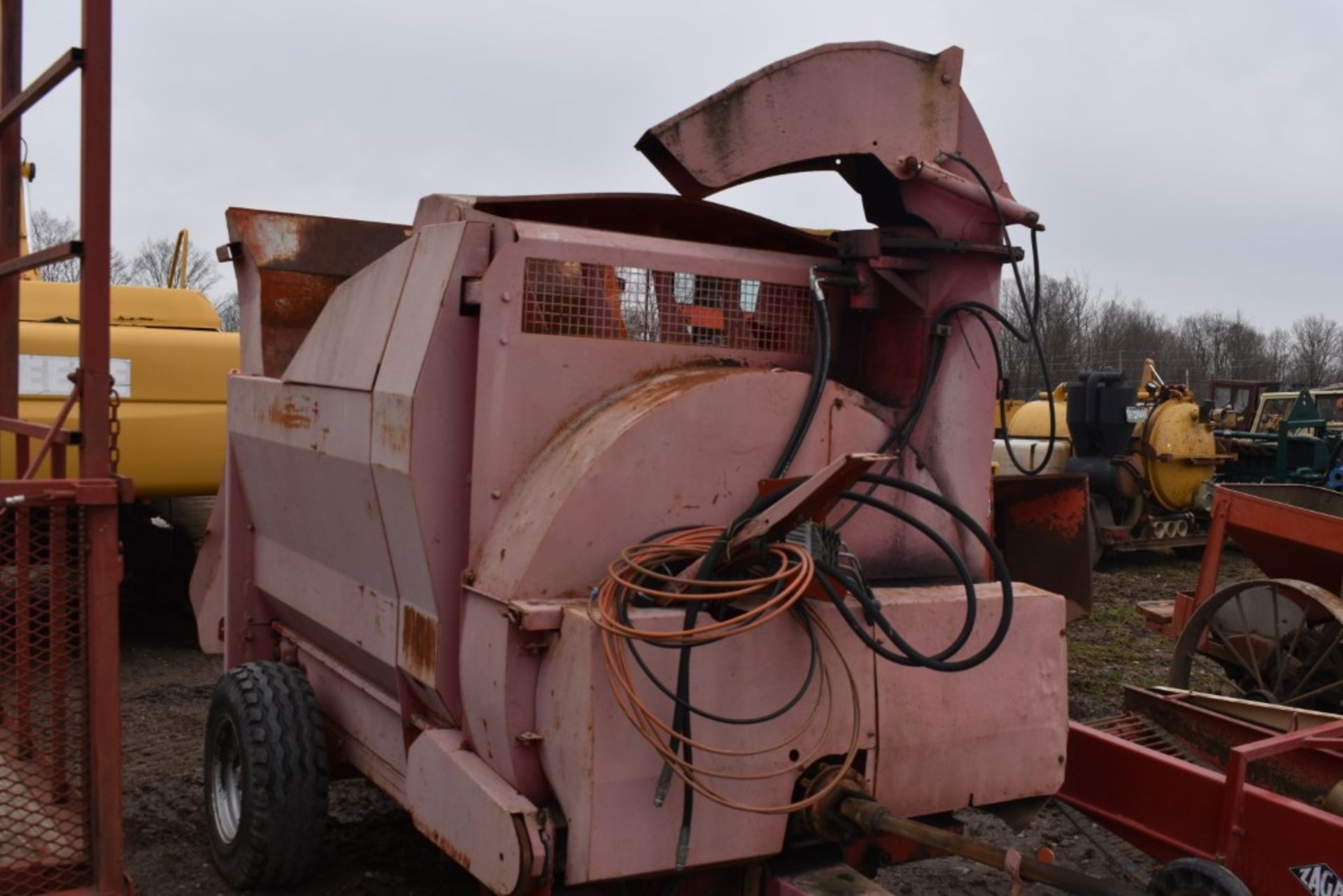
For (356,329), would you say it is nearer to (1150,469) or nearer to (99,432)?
(99,432)

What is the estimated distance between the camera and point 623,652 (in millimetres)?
2785

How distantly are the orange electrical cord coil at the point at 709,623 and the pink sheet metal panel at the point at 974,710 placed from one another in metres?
0.17

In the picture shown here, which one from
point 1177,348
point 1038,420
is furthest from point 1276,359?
point 1038,420

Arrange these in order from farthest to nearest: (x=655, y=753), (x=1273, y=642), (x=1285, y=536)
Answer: (x=1285, y=536) < (x=1273, y=642) < (x=655, y=753)

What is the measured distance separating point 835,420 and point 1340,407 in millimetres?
15503

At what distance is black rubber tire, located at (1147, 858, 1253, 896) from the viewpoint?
2971 millimetres

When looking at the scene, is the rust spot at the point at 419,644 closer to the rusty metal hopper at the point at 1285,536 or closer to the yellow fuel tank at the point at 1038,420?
the rusty metal hopper at the point at 1285,536

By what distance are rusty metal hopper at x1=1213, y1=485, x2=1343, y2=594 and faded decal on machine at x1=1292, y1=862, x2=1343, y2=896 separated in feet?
7.84

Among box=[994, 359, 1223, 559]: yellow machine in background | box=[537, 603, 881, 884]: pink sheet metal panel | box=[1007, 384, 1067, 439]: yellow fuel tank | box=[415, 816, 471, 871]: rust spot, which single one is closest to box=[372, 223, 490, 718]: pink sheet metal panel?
box=[415, 816, 471, 871]: rust spot

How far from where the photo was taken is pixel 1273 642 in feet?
16.7

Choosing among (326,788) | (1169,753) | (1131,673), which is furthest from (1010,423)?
(326,788)

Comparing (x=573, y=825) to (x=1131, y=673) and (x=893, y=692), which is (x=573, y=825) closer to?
(x=893, y=692)

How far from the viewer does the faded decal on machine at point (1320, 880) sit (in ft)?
9.89

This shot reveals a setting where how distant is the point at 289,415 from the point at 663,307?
1.49 meters
